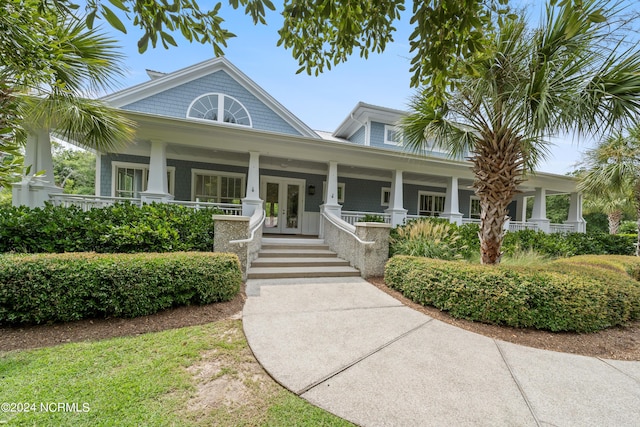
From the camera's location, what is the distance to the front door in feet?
35.1

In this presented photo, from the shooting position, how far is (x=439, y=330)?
150 inches

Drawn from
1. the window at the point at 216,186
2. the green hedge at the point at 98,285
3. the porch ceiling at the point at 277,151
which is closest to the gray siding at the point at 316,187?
the window at the point at 216,186

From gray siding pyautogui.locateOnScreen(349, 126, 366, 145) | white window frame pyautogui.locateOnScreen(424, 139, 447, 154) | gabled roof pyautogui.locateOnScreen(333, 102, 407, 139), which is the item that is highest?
gabled roof pyautogui.locateOnScreen(333, 102, 407, 139)

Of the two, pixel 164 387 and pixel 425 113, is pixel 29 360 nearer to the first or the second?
pixel 164 387

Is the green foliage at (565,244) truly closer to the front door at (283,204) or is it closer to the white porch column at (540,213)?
the white porch column at (540,213)

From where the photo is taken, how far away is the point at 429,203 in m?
13.5

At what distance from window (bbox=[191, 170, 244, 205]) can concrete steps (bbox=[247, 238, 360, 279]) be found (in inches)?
134

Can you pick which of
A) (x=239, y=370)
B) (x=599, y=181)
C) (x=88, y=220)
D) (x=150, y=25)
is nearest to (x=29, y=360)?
(x=239, y=370)

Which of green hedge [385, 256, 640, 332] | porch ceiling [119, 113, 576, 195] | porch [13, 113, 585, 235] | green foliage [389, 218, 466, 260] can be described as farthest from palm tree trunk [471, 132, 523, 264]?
porch ceiling [119, 113, 576, 195]

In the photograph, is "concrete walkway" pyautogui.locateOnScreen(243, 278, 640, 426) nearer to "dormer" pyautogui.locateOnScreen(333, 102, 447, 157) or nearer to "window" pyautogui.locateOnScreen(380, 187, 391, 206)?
"window" pyautogui.locateOnScreen(380, 187, 391, 206)

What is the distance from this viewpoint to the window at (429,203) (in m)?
13.3

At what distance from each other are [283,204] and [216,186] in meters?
2.80

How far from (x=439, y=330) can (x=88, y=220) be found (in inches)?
270

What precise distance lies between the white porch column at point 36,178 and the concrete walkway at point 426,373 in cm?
627
